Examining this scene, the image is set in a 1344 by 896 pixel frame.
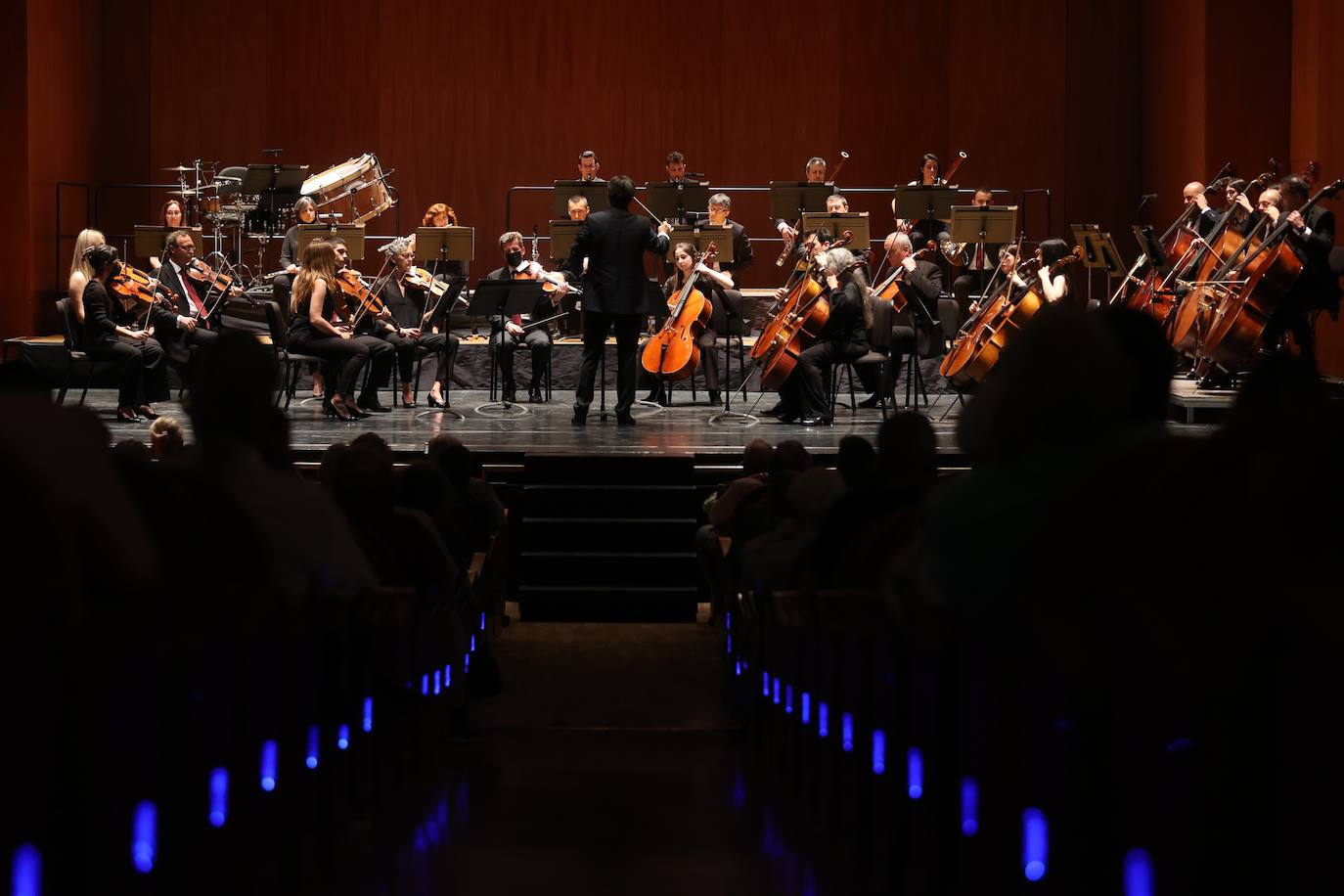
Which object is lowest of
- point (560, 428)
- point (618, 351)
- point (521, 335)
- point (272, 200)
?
point (560, 428)

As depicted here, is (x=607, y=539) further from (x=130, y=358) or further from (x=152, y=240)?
(x=152, y=240)

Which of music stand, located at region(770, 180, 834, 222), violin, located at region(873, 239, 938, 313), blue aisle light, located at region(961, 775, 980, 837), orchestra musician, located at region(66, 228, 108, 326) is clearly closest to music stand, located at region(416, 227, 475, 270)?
orchestra musician, located at region(66, 228, 108, 326)

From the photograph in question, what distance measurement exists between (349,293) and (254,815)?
23.9ft

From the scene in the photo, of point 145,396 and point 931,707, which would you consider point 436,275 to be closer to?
point 145,396

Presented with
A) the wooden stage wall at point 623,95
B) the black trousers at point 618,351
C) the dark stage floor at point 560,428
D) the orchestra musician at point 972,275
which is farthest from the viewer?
the wooden stage wall at point 623,95

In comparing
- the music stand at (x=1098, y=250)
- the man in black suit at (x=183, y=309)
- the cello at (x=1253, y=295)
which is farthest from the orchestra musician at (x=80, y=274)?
the cello at (x=1253, y=295)

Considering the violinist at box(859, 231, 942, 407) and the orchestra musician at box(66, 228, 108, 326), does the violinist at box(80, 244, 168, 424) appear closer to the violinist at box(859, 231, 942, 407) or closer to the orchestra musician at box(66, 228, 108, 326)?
the orchestra musician at box(66, 228, 108, 326)

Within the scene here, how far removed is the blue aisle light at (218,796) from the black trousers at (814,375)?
6895 mm

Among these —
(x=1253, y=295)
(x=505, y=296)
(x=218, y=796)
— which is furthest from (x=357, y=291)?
(x=218, y=796)

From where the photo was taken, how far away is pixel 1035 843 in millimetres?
2268

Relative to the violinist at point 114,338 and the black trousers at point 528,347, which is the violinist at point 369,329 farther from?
the violinist at point 114,338

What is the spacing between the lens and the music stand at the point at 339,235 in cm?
1011

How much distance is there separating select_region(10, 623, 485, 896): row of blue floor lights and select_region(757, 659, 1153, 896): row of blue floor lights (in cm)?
91

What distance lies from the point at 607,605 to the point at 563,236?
10.2 feet
